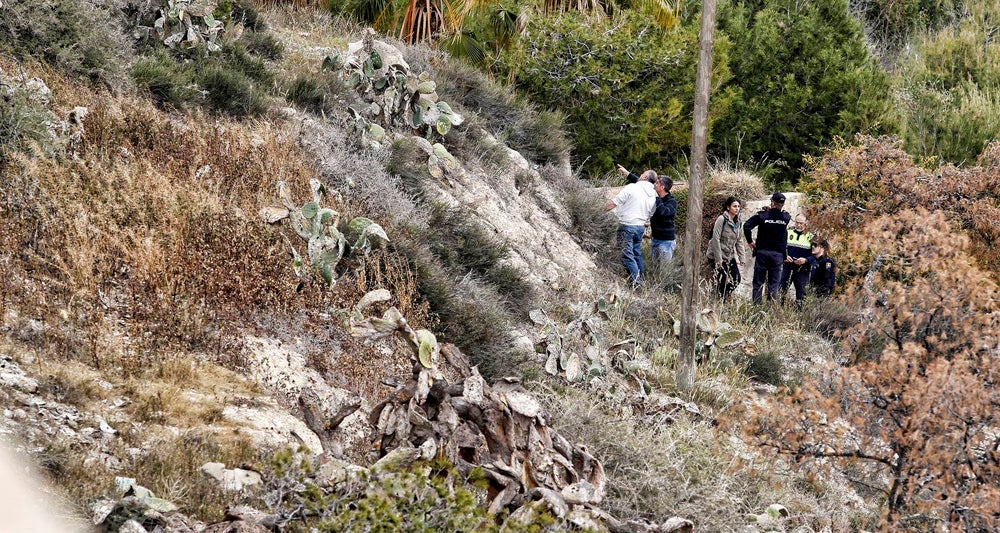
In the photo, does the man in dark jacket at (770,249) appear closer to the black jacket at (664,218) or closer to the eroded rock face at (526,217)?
the black jacket at (664,218)

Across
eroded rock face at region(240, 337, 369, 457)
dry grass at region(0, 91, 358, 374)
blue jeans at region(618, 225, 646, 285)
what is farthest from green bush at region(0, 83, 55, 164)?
blue jeans at region(618, 225, 646, 285)

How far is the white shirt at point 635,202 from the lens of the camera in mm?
12898

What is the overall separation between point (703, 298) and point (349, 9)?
33.6 ft

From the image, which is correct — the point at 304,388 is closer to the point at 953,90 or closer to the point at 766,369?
the point at 766,369

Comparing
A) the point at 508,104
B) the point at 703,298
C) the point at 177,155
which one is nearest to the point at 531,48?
the point at 508,104

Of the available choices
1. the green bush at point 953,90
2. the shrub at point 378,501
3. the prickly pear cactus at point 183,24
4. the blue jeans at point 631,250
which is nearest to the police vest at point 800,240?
the blue jeans at point 631,250

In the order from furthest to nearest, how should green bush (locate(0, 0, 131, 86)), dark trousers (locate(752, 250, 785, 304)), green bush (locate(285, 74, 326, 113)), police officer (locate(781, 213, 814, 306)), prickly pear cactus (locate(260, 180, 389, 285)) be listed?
police officer (locate(781, 213, 814, 306)) < dark trousers (locate(752, 250, 785, 304)) < green bush (locate(285, 74, 326, 113)) < green bush (locate(0, 0, 131, 86)) < prickly pear cactus (locate(260, 180, 389, 285))

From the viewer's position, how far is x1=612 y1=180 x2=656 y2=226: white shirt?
42.3 ft

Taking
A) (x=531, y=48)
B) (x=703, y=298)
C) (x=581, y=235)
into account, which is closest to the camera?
(x=703, y=298)

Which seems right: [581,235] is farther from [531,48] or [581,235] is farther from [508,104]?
[531,48]

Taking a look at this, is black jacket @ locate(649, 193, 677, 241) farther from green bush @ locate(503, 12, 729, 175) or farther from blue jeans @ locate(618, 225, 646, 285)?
green bush @ locate(503, 12, 729, 175)

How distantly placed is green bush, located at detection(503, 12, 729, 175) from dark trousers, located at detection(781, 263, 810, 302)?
458 cm

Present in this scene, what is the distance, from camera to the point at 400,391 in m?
5.75

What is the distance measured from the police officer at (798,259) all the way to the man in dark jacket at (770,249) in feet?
1.26
